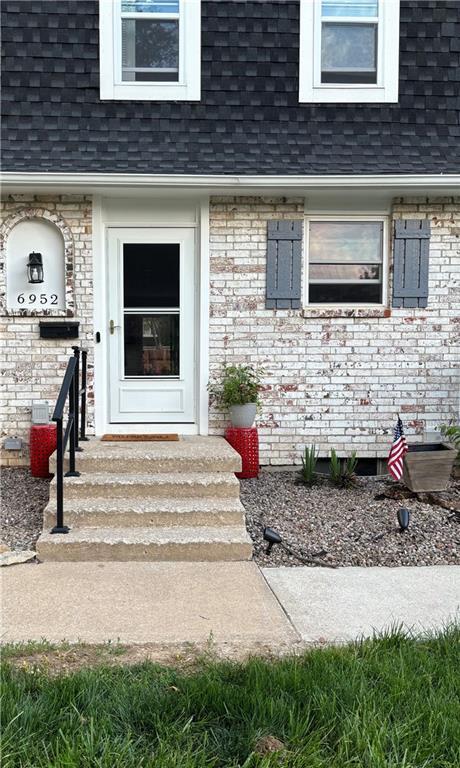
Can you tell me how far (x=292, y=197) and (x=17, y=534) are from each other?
4.13m

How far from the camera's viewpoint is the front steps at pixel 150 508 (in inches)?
174

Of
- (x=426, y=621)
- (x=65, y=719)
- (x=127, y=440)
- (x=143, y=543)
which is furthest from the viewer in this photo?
(x=127, y=440)

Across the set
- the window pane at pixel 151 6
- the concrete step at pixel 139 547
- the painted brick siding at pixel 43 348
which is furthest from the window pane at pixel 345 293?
the window pane at pixel 151 6

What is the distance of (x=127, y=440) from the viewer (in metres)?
6.16

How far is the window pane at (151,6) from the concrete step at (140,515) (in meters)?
5.19

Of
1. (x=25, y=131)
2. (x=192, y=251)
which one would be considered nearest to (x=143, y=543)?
(x=192, y=251)

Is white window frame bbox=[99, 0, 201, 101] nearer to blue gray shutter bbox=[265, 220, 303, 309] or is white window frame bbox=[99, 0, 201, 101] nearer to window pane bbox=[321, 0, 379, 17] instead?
window pane bbox=[321, 0, 379, 17]

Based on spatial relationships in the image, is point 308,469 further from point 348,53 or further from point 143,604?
point 348,53

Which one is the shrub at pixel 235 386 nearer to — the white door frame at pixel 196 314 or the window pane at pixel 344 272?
the white door frame at pixel 196 314

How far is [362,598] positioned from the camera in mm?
3848

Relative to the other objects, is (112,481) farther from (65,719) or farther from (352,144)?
(352,144)

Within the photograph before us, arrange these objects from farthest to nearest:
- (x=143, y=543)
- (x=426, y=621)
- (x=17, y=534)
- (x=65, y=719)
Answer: (x=17, y=534) → (x=143, y=543) → (x=426, y=621) → (x=65, y=719)

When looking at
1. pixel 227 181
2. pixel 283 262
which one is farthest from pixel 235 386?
pixel 227 181

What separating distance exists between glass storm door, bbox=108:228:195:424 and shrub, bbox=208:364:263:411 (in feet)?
0.94
